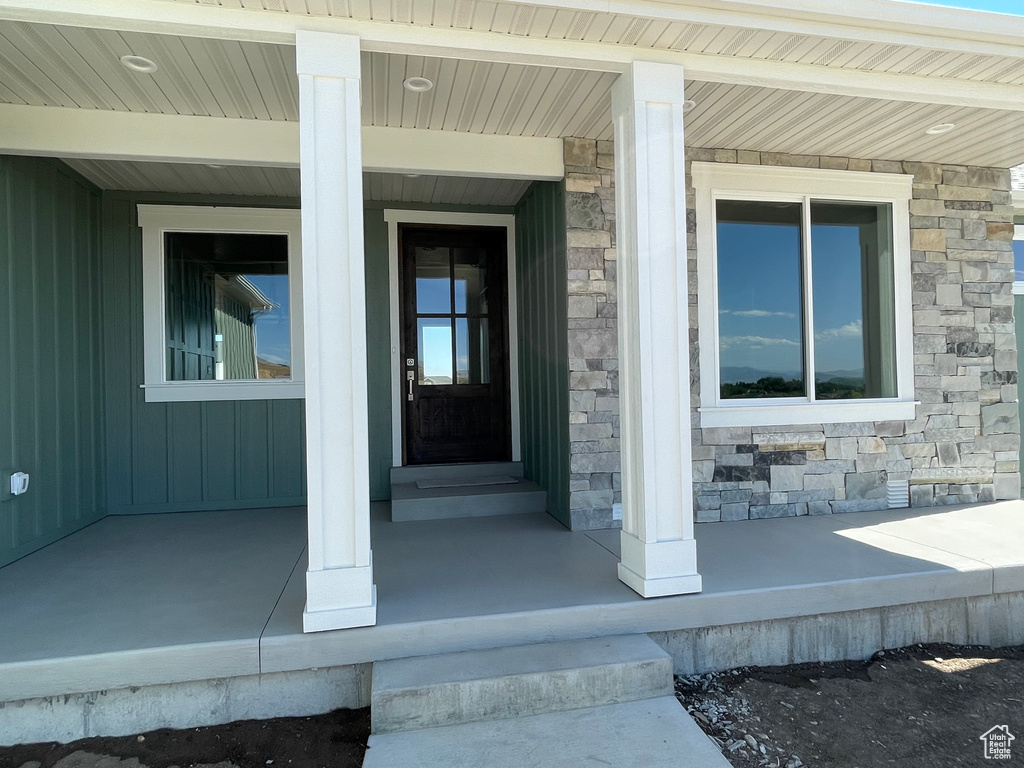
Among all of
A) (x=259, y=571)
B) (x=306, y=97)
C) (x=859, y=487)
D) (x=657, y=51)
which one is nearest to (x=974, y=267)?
(x=859, y=487)

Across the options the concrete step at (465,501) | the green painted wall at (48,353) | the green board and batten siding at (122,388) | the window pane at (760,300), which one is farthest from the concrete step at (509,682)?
the green painted wall at (48,353)

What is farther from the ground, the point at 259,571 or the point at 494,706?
the point at 259,571

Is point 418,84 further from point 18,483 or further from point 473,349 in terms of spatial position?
point 18,483

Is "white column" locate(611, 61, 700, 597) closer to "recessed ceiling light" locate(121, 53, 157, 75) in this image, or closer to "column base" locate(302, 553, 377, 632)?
"column base" locate(302, 553, 377, 632)

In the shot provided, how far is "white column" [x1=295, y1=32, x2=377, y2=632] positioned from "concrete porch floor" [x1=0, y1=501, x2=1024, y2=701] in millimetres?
227

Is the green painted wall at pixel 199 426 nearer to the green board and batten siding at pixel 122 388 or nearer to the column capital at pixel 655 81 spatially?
the green board and batten siding at pixel 122 388

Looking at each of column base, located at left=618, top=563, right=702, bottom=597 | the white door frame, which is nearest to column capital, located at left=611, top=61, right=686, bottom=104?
column base, located at left=618, top=563, right=702, bottom=597

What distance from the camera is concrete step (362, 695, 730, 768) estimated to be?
1.92 metres

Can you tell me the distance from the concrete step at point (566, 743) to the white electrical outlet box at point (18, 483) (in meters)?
2.65

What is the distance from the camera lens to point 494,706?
2168mm

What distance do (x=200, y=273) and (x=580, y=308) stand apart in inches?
117

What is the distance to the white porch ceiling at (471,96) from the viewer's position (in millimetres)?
2648

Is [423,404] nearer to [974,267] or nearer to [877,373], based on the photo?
[877,373]

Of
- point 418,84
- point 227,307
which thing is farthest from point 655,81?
point 227,307
